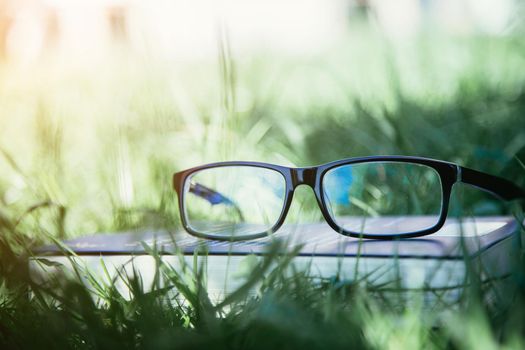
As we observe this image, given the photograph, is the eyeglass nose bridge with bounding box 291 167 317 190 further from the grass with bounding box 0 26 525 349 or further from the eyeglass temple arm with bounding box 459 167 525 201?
the eyeglass temple arm with bounding box 459 167 525 201

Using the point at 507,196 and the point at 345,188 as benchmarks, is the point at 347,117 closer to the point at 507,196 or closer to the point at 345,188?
the point at 345,188

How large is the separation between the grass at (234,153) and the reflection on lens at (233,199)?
0.18ft

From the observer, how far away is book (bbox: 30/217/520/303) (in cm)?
70

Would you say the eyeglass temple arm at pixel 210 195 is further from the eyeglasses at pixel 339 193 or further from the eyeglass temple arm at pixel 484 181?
the eyeglass temple arm at pixel 484 181

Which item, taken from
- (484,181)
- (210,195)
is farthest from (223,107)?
(484,181)

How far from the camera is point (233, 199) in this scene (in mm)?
1279

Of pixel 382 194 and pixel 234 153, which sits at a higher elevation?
pixel 234 153

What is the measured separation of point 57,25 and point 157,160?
127 cm

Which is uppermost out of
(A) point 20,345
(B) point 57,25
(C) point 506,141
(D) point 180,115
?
(B) point 57,25

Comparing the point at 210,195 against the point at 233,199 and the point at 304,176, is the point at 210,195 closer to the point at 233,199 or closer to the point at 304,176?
the point at 233,199

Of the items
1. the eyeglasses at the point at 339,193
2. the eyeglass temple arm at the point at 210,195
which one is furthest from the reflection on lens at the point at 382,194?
the eyeglass temple arm at the point at 210,195

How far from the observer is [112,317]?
2.24ft

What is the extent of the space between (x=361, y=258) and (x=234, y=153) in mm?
693

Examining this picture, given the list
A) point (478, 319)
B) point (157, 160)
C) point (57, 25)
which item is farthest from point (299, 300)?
point (57, 25)
